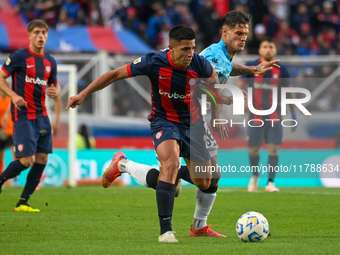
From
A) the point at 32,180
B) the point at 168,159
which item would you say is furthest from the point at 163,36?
the point at 168,159

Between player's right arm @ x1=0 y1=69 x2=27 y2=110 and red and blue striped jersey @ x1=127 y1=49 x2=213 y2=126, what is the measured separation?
7.73 ft

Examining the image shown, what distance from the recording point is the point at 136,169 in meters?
7.61

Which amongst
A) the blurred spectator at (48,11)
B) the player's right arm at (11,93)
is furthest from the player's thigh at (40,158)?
the blurred spectator at (48,11)

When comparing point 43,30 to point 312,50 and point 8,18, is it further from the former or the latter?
point 312,50

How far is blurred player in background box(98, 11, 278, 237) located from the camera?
23.1ft

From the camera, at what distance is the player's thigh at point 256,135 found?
501 inches

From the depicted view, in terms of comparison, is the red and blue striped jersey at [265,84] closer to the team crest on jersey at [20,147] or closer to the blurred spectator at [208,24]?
the team crest on jersey at [20,147]

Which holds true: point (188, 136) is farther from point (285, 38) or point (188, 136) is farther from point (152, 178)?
point (285, 38)

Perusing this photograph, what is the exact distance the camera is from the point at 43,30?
9500 millimetres

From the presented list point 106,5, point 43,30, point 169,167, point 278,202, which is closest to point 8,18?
point 106,5

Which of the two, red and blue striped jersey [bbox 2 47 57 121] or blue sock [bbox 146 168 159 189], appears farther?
red and blue striped jersey [bbox 2 47 57 121]

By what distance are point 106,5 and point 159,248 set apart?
1596 centimetres

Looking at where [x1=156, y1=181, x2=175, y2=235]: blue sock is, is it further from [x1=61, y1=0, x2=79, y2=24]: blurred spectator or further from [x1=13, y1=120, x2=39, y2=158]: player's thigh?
A: [x1=61, y1=0, x2=79, y2=24]: blurred spectator

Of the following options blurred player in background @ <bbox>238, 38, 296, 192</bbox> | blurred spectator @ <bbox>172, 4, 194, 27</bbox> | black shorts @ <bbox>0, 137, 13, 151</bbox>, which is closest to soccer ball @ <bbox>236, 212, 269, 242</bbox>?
blurred player in background @ <bbox>238, 38, 296, 192</bbox>
